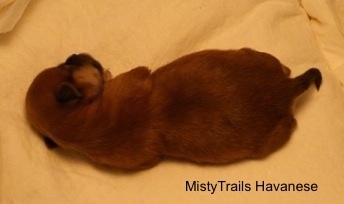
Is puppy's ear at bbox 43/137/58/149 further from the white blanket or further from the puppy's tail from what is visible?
the puppy's tail

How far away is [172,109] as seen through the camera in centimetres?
111

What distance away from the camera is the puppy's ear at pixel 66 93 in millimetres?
1097

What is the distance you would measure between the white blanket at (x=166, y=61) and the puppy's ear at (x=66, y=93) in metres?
0.18

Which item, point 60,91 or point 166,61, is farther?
point 166,61

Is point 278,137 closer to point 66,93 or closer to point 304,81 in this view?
point 304,81

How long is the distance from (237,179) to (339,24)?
0.59m

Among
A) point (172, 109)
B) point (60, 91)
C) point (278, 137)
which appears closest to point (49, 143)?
point (60, 91)

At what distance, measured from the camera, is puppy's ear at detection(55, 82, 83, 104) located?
1097 millimetres

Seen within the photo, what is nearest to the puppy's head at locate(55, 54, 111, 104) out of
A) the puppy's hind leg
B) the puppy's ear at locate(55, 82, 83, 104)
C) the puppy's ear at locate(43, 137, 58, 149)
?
the puppy's ear at locate(55, 82, 83, 104)

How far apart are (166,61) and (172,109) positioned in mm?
310

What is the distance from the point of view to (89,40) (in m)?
1.39

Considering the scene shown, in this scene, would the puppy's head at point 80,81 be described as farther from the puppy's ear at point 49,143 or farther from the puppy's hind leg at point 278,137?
the puppy's hind leg at point 278,137

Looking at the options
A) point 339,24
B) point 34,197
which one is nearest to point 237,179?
point 34,197

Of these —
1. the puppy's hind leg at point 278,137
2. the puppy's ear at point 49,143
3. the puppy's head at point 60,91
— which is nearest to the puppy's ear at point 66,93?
the puppy's head at point 60,91
